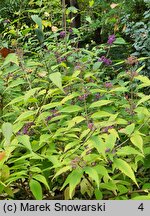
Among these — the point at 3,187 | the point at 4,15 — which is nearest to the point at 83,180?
the point at 3,187

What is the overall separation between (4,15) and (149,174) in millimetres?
8433

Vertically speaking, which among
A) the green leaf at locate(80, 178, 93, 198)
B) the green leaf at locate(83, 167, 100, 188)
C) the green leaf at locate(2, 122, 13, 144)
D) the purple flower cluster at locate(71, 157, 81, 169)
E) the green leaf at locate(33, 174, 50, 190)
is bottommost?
the green leaf at locate(80, 178, 93, 198)

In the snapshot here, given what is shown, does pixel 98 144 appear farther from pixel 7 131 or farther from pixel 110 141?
pixel 7 131

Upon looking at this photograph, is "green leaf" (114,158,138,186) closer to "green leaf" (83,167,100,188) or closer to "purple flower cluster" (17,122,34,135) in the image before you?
"green leaf" (83,167,100,188)

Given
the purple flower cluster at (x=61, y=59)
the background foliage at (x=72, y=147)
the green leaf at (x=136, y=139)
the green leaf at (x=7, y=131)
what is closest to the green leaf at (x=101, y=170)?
the background foliage at (x=72, y=147)

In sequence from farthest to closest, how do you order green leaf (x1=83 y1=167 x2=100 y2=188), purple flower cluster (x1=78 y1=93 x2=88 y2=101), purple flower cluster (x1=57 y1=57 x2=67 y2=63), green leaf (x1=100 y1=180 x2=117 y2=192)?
purple flower cluster (x1=57 y1=57 x2=67 y2=63), purple flower cluster (x1=78 y1=93 x2=88 y2=101), green leaf (x1=100 y1=180 x2=117 y2=192), green leaf (x1=83 y1=167 x2=100 y2=188)

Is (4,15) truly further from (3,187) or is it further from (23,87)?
(3,187)

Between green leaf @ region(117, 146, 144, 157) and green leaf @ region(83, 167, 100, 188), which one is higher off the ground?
green leaf @ region(117, 146, 144, 157)

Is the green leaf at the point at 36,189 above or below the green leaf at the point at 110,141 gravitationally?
below

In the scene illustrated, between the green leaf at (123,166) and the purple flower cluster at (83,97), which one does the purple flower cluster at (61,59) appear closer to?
the purple flower cluster at (83,97)

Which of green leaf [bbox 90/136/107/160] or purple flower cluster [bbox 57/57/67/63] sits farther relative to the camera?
purple flower cluster [bbox 57/57/67/63]

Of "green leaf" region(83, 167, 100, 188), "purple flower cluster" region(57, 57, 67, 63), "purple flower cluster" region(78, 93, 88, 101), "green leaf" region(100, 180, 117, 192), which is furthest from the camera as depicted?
"purple flower cluster" region(57, 57, 67, 63)

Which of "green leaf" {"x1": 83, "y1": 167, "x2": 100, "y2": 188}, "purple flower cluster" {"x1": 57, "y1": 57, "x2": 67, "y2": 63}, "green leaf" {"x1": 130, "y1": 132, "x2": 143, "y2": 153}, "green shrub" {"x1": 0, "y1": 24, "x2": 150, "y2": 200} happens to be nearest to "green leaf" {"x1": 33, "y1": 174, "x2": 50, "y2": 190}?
"green shrub" {"x1": 0, "y1": 24, "x2": 150, "y2": 200}

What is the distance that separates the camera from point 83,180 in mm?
1093
